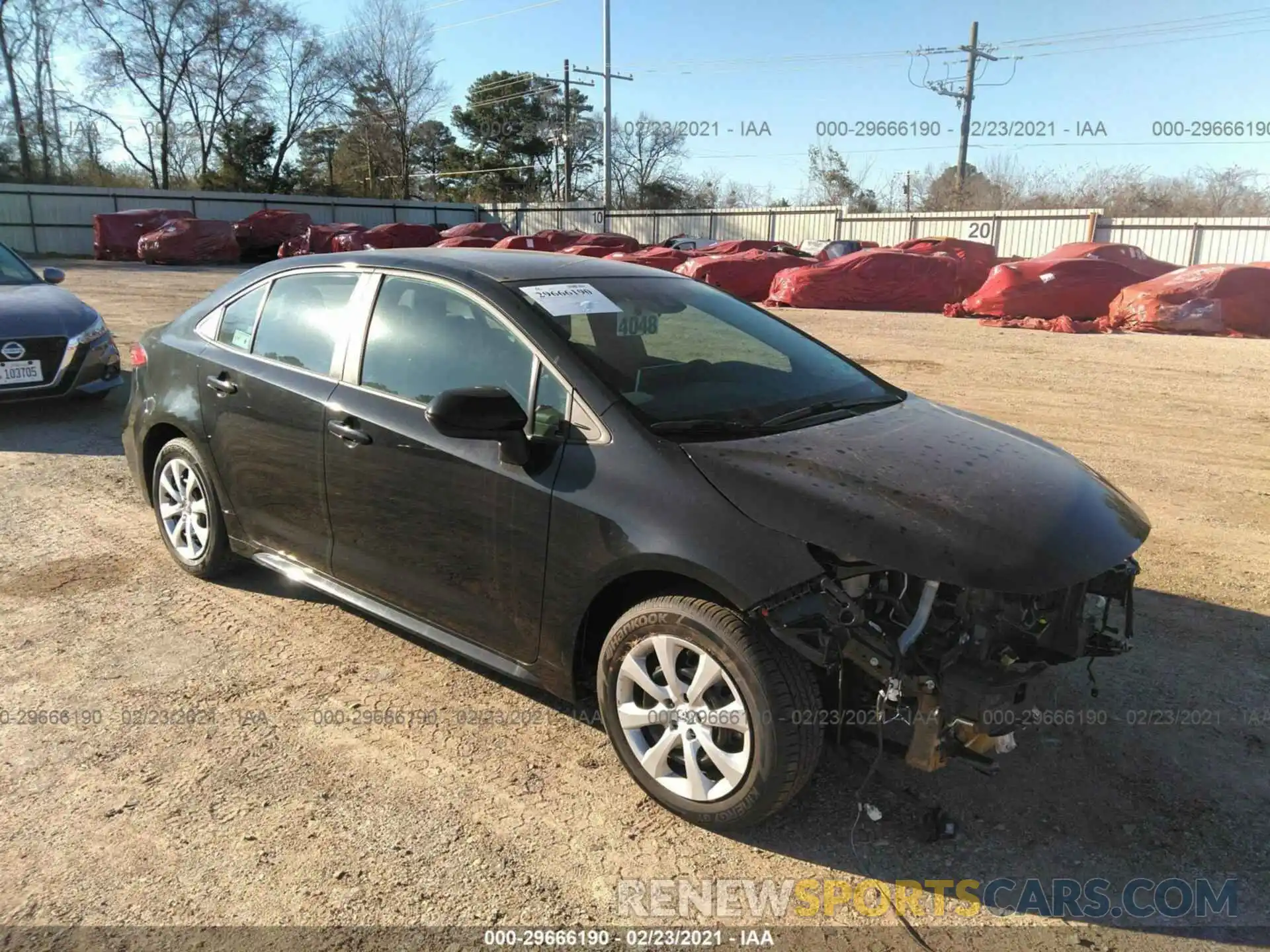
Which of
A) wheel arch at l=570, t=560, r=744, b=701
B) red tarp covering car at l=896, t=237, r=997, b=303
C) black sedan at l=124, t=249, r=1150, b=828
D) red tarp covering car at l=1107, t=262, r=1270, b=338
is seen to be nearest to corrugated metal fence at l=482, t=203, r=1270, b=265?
red tarp covering car at l=896, t=237, r=997, b=303

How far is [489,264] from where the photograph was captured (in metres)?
3.62

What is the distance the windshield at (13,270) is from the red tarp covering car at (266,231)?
27.5 m

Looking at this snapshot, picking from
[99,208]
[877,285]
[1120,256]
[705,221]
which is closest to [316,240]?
[99,208]

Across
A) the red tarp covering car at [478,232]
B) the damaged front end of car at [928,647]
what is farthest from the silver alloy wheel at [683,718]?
the red tarp covering car at [478,232]

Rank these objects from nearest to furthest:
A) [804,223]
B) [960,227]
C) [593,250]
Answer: [593,250], [960,227], [804,223]

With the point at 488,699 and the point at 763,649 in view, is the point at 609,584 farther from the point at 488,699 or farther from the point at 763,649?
the point at 488,699

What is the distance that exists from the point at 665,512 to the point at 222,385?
252cm

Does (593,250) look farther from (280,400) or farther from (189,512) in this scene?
(280,400)

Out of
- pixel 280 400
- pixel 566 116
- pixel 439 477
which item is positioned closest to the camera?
pixel 439 477

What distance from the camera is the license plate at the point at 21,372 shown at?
23.2 feet

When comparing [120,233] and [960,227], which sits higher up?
[960,227]

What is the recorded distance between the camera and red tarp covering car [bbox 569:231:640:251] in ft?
89.7

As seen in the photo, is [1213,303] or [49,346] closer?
[49,346]

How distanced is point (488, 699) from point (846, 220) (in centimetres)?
3574
